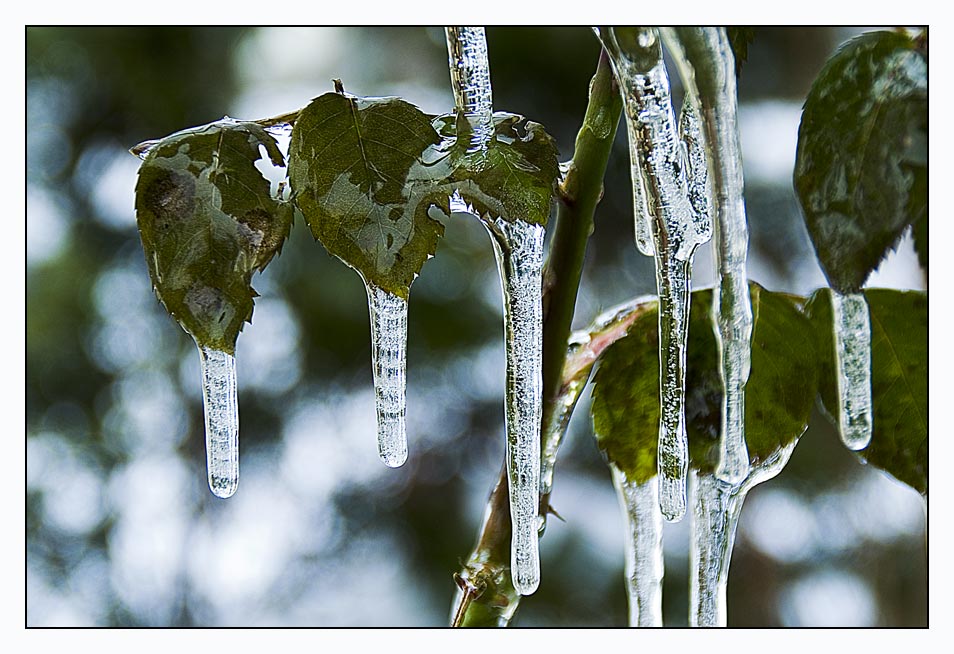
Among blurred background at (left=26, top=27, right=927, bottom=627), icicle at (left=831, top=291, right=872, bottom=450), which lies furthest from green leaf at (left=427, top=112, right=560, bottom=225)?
blurred background at (left=26, top=27, right=927, bottom=627)

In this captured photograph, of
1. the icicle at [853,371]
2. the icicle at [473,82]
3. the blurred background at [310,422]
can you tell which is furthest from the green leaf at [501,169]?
the blurred background at [310,422]

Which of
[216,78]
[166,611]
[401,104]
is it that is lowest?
[166,611]

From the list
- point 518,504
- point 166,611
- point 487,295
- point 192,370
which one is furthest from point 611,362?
point 166,611

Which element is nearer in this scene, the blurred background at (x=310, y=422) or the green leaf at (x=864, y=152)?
the green leaf at (x=864, y=152)

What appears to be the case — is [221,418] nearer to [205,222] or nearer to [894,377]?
[205,222]

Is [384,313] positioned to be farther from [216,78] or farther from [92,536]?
[92,536]

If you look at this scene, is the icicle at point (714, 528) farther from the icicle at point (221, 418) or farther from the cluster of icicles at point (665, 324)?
the icicle at point (221, 418)

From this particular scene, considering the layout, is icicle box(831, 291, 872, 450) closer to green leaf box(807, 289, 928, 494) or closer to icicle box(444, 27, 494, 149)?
green leaf box(807, 289, 928, 494)
